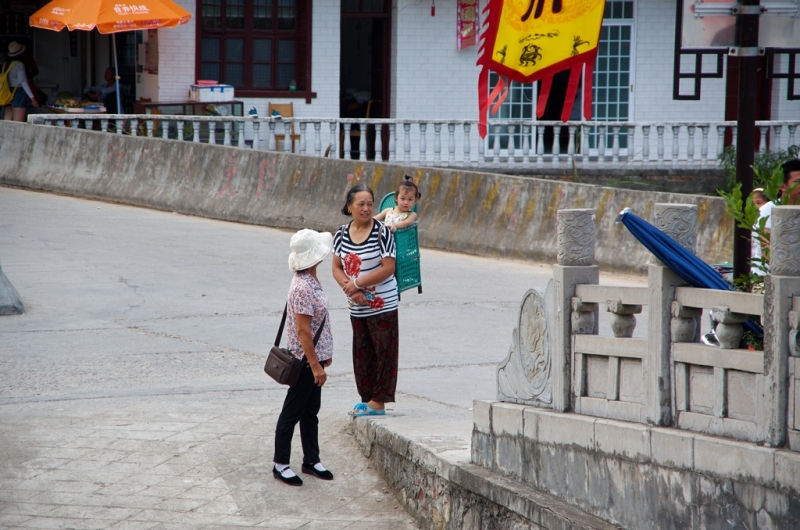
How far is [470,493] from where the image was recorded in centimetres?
590

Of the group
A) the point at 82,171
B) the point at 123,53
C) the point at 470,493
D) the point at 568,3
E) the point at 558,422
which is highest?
the point at 123,53

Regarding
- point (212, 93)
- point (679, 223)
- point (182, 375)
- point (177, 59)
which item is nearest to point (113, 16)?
point (177, 59)

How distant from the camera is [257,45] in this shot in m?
20.6

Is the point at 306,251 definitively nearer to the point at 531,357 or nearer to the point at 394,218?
the point at 531,357

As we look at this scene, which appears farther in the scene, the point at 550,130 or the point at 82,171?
the point at 550,130

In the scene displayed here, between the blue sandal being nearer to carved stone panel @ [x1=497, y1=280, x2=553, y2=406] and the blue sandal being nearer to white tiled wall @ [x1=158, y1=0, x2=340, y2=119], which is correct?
Result: carved stone panel @ [x1=497, y1=280, x2=553, y2=406]

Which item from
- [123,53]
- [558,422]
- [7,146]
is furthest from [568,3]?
[123,53]

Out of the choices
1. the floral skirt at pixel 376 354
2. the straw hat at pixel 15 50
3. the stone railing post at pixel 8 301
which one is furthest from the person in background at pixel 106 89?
the floral skirt at pixel 376 354

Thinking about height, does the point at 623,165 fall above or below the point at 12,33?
below

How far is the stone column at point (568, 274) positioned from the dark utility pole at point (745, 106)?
72cm

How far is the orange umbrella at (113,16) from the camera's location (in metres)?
18.0

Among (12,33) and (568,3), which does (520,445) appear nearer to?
(568,3)

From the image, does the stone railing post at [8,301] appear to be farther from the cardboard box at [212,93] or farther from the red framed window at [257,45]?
the red framed window at [257,45]

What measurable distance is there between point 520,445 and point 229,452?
196 centimetres
